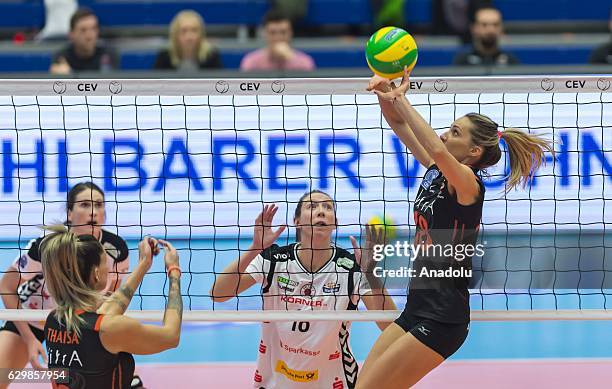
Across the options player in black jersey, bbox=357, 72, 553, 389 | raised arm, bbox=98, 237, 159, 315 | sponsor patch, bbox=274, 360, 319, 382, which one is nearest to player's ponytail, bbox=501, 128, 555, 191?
player in black jersey, bbox=357, 72, 553, 389

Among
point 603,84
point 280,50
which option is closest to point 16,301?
point 603,84

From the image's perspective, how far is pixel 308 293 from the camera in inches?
234

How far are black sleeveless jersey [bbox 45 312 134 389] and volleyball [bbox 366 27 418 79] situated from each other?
6.15 feet

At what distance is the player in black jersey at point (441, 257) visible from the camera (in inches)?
210

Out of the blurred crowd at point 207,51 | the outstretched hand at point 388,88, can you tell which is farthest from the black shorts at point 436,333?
the blurred crowd at point 207,51

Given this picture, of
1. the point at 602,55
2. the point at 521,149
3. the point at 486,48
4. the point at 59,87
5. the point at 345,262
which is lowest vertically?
the point at 345,262

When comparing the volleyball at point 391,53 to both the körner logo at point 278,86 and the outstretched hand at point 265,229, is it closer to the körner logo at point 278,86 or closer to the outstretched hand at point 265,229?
the körner logo at point 278,86

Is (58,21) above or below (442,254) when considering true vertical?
above

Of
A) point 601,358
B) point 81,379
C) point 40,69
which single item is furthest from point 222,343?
point 40,69

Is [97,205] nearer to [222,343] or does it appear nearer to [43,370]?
[43,370]

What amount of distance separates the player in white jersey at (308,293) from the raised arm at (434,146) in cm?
89

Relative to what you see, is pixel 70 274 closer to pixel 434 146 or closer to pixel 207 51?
pixel 434 146

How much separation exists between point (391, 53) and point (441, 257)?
3.53 feet

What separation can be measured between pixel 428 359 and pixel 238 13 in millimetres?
8341
